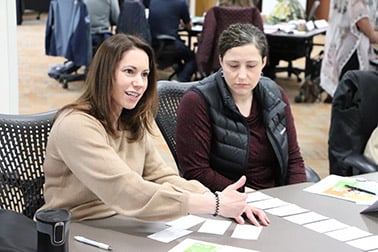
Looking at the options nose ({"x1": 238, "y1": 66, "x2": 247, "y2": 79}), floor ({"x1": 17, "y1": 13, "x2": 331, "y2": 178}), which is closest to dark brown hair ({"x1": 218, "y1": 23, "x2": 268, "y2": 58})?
nose ({"x1": 238, "y1": 66, "x2": 247, "y2": 79})

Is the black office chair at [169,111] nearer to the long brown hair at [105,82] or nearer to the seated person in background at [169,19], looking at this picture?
the long brown hair at [105,82]

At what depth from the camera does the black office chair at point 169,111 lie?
2830 mm

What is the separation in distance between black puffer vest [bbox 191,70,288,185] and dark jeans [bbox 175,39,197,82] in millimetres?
4222

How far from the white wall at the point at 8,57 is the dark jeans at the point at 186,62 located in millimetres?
3055

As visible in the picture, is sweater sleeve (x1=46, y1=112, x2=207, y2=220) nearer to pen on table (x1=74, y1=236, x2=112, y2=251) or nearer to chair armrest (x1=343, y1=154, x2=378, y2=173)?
pen on table (x1=74, y1=236, x2=112, y2=251)

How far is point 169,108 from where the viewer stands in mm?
2875

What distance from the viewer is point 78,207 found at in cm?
199

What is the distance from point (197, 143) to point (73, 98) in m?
4.12

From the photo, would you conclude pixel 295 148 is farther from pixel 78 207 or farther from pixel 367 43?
pixel 367 43

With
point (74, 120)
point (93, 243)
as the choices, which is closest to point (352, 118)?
point (74, 120)

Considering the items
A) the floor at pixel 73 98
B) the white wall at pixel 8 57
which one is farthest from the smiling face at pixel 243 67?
the white wall at pixel 8 57

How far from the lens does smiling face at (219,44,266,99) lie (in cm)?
254

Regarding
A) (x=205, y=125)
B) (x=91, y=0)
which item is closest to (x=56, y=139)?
(x=205, y=125)

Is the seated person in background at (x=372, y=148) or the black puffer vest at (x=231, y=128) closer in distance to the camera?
the black puffer vest at (x=231, y=128)
